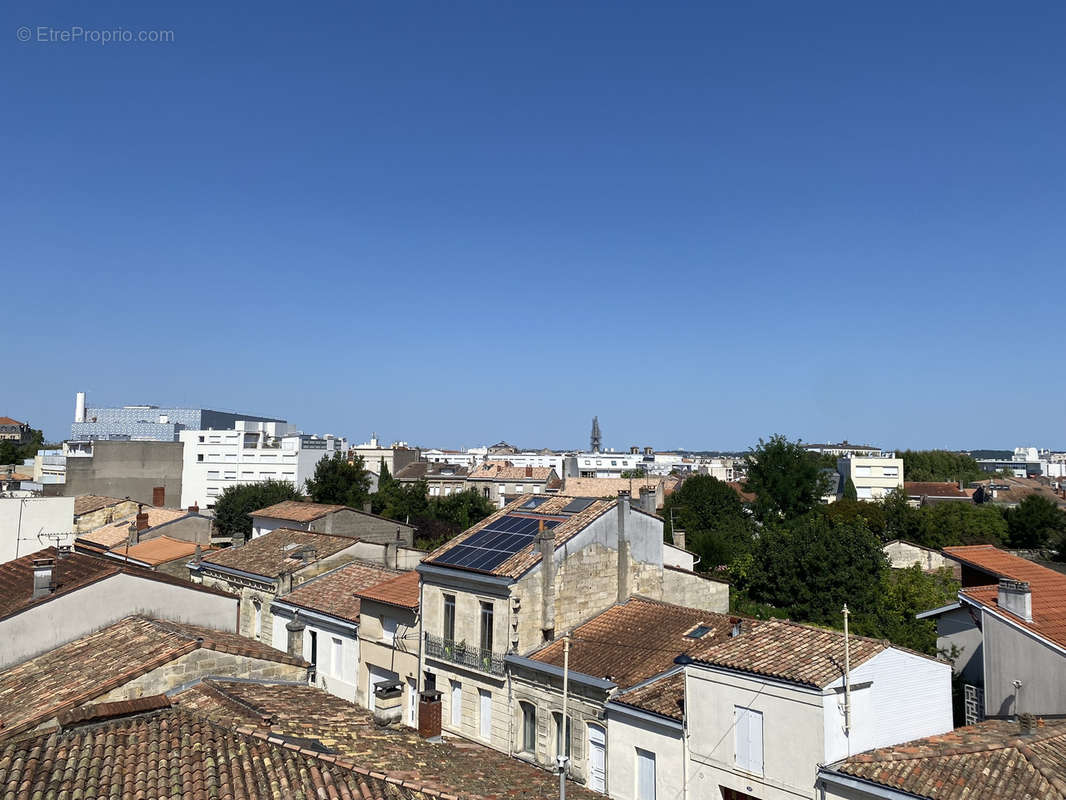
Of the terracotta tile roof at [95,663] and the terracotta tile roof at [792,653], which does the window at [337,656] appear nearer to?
the terracotta tile roof at [95,663]

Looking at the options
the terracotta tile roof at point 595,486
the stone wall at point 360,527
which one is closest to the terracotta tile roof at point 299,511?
the stone wall at point 360,527

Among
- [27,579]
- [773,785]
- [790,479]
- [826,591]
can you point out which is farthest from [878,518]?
[27,579]

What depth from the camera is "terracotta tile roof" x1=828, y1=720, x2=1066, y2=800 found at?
1389 centimetres

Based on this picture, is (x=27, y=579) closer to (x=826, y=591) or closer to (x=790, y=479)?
(x=826, y=591)

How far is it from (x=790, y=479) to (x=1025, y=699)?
59851 millimetres

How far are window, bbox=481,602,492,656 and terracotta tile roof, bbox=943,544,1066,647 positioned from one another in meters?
12.9

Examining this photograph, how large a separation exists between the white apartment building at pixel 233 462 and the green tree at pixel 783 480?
49888 mm

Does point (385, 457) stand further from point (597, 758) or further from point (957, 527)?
point (597, 758)

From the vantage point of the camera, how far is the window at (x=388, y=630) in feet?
86.7

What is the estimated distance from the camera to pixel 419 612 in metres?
25.5

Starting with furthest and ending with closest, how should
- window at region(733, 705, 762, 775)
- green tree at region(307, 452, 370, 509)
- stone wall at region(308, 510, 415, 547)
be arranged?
1. green tree at region(307, 452, 370, 509)
2. stone wall at region(308, 510, 415, 547)
3. window at region(733, 705, 762, 775)

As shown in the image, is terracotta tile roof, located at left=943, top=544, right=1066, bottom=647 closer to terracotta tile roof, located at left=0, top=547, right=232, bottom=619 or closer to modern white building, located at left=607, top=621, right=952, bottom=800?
modern white building, located at left=607, top=621, right=952, bottom=800

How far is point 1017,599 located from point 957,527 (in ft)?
191

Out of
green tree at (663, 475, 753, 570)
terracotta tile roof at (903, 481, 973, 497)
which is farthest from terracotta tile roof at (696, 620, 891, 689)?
terracotta tile roof at (903, 481, 973, 497)
